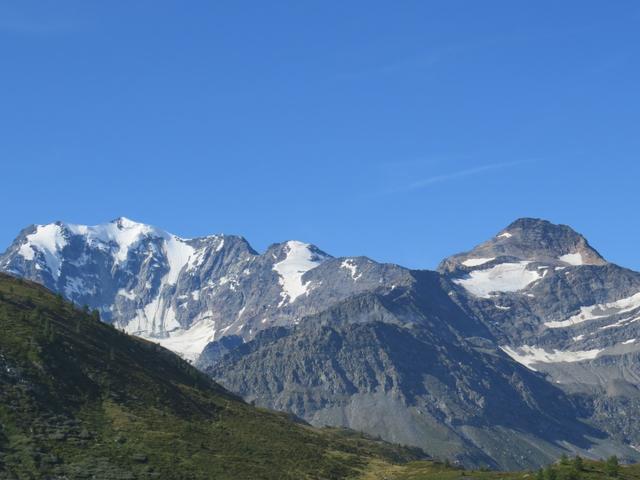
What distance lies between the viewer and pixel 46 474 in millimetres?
197875

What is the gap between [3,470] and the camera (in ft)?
638

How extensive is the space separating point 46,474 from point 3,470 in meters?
8.02
